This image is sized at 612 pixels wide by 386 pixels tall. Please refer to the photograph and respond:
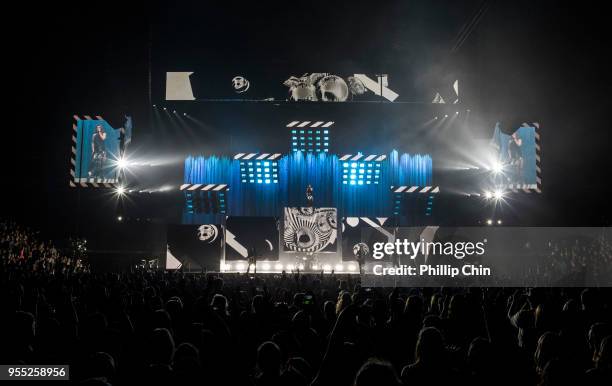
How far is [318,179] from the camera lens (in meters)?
32.8

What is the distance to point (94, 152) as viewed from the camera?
3020 cm

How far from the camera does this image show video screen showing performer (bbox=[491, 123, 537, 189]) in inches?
1135

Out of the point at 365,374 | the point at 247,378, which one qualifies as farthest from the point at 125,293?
the point at 365,374

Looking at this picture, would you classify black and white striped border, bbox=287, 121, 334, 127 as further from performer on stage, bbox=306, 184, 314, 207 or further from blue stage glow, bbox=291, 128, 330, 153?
performer on stage, bbox=306, 184, 314, 207

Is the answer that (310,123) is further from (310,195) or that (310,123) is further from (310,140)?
(310,195)

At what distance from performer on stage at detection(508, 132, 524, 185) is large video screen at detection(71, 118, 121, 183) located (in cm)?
2404

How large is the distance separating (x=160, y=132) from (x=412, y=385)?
31.1m

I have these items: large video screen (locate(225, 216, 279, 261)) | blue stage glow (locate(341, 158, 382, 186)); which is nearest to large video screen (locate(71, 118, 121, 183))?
large video screen (locate(225, 216, 279, 261))

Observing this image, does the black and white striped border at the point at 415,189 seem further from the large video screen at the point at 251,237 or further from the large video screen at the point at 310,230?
the large video screen at the point at 251,237

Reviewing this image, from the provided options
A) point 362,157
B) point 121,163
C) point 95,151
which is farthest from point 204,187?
point 362,157

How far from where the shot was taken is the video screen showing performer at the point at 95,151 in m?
29.7

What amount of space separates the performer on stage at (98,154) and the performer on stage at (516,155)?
81.6 ft

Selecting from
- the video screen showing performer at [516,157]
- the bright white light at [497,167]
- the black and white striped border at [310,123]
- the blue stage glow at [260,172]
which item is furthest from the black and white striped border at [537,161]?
the blue stage glow at [260,172]

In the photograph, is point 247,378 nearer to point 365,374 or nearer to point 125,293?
point 365,374
